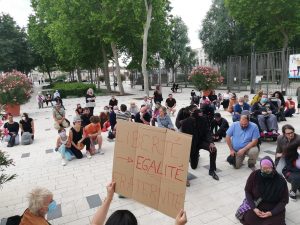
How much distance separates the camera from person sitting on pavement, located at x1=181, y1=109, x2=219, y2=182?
258 inches

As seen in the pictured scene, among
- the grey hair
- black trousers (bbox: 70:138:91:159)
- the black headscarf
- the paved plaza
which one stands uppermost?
the grey hair

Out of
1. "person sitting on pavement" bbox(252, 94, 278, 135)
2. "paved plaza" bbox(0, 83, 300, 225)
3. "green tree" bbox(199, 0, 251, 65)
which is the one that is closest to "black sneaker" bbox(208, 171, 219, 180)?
"paved plaza" bbox(0, 83, 300, 225)

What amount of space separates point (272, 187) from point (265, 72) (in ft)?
68.0

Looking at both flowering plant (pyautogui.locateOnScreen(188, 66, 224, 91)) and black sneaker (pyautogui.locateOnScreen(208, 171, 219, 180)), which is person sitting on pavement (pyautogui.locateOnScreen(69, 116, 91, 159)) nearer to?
black sneaker (pyautogui.locateOnScreen(208, 171, 219, 180))

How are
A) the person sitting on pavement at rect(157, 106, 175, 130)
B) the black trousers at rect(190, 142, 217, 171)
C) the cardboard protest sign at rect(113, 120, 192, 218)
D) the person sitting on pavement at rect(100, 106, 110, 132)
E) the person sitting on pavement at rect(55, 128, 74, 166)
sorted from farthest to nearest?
the person sitting on pavement at rect(100, 106, 110, 132)
the person sitting on pavement at rect(157, 106, 175, 130)
the person sitting on pavement at rect(55, 128, 74, 166)
the black trousers at rect(190, 142, 217, 171)
the cardboard protest sign at rect(113, 120, 192, 218)

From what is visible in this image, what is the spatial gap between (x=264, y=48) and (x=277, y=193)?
3803 cm

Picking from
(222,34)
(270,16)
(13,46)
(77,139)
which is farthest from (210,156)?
(13,46)

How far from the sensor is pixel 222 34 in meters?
38.0

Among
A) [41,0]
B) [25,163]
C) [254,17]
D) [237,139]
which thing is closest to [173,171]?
[237,139]

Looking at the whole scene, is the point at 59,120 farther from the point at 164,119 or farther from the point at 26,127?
the point at 164,119

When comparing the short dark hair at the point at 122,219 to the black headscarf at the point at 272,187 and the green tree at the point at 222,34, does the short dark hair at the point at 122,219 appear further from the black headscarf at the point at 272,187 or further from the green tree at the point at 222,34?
the green tree at the point at 222,34

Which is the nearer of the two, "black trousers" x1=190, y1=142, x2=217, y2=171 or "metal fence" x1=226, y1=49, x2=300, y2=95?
"black trousers" x1=190, y1=142, x2=217, y2=171

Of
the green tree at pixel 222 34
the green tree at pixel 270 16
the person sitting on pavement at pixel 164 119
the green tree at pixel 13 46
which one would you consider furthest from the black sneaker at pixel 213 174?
the green tree at pixel 13 46

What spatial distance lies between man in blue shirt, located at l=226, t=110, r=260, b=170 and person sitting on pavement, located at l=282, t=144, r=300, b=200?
48.8 inches
